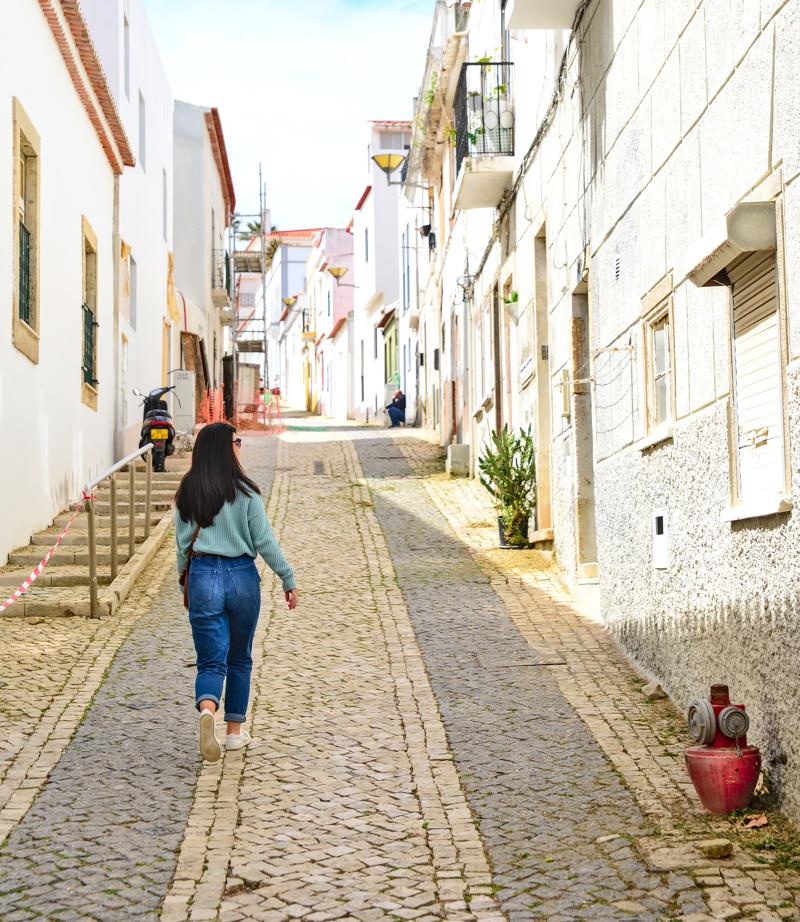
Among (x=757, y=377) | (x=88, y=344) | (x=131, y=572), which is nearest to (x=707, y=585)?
(x=757, y=377)

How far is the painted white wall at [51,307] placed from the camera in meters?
12.1

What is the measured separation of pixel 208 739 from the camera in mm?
6312

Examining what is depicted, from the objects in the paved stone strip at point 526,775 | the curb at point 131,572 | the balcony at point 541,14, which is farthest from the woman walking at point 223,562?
the balcony at point 541,14

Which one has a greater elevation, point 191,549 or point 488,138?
point 488,138

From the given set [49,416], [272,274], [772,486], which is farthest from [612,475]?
[272,274]

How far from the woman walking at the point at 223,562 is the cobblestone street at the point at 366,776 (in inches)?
17.1

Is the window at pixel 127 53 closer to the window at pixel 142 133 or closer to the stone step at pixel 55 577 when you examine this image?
the window at pixel 142 133

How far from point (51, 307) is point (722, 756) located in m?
10.2

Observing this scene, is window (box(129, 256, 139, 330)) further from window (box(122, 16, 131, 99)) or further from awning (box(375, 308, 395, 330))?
awning (box(375, 308, 395, 330))

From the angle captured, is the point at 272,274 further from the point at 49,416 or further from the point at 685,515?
the point at 685,515

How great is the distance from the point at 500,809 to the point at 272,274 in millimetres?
64876

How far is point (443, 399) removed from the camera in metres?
23.0

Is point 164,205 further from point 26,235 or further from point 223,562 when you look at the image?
point 223,562

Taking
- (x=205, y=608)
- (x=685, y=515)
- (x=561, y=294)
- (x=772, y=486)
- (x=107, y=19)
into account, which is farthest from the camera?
(x=107, y=19)
